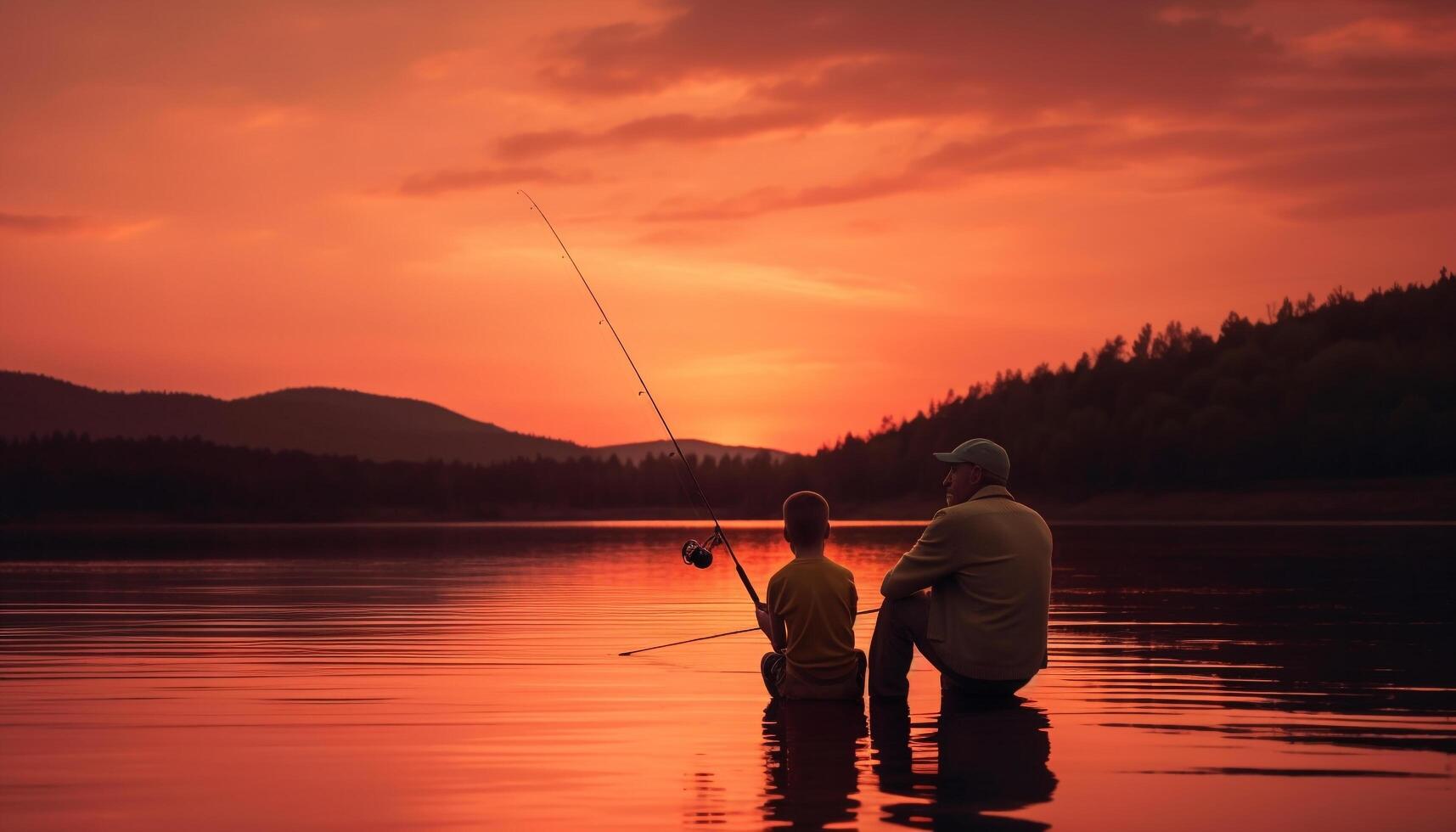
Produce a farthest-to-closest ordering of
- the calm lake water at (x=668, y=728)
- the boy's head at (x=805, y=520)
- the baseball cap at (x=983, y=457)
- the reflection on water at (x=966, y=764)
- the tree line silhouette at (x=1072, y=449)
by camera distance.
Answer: the tree line silhouette at (x=1072, y=449) → the baseball cap at (x=983, y=457) → the boy's head at (x=805, y=520) → the calm lake water at (x=668, y=728) → the reflection on water at (x=966, y=764)

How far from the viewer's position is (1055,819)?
5.53 meters

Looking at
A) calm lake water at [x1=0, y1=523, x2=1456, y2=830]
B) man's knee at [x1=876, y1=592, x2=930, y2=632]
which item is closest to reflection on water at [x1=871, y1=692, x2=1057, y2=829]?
calm lake water at [x1=0, y1=523, x2=1456, y2=830]

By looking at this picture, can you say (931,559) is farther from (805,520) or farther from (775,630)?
(775,630)

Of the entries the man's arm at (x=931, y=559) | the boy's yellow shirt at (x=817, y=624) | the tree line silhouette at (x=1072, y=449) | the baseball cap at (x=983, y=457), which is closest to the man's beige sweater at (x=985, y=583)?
the man's arm at (x=931, y=559)

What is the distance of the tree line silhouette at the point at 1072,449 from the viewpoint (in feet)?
Answer: 405

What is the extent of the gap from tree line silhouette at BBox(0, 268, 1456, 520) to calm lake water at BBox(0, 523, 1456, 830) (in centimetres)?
11103

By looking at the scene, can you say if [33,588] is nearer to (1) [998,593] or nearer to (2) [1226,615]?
(2) [1226,615]

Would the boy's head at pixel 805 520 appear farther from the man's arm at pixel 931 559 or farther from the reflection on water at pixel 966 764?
the reflection on water at pixel 966 764

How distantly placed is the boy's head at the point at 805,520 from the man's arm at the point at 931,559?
44 cm

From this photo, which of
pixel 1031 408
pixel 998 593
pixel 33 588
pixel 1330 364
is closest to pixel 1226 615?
pixel 998 593

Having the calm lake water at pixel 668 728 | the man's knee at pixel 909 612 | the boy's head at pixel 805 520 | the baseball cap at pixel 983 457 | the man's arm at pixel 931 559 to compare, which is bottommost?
the calm lake water at pixel 668 728

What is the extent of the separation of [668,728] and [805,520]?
124 cm

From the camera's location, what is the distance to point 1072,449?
135625 mm

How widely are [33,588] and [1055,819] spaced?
68.0ft
